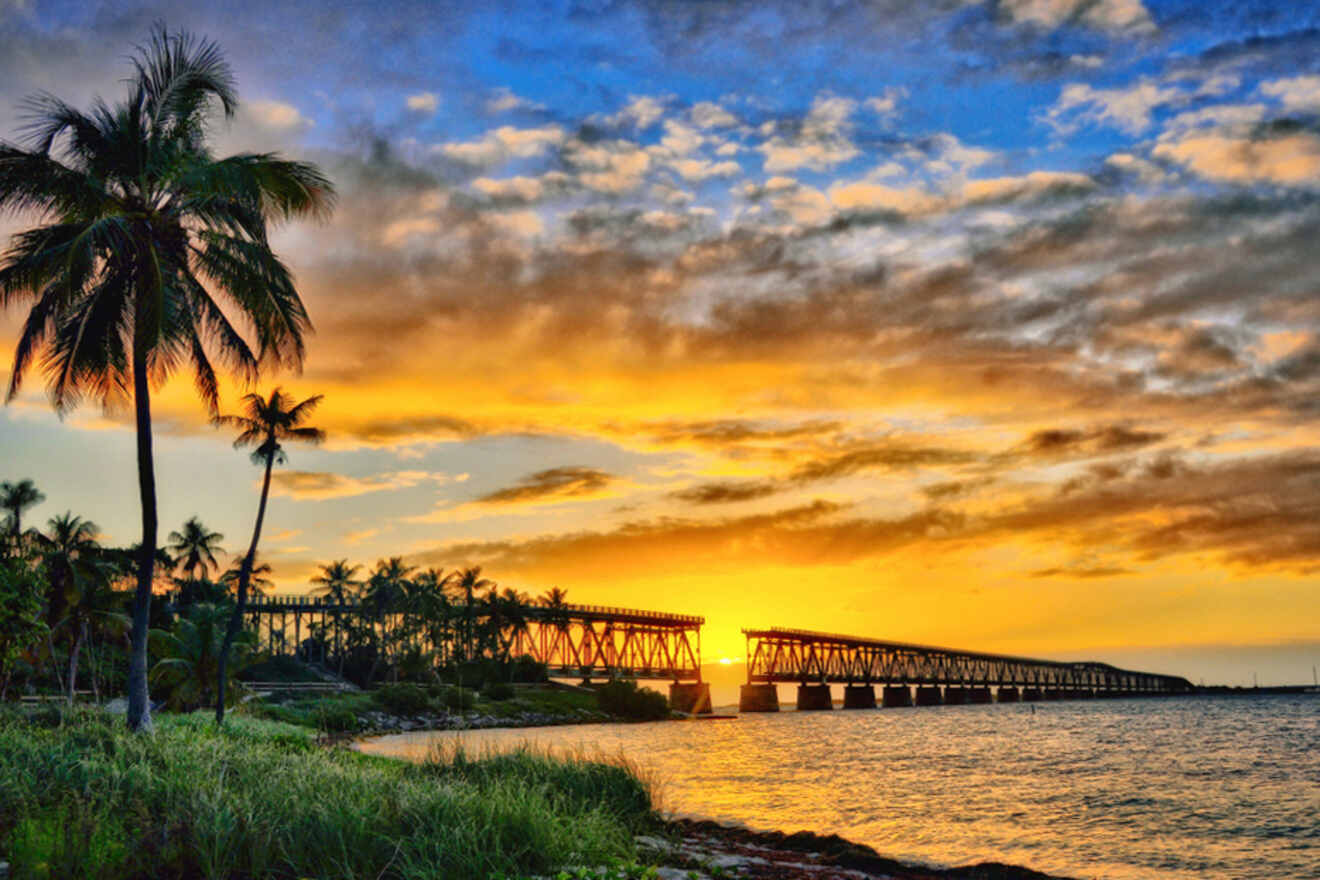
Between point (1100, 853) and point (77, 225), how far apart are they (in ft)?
95.2

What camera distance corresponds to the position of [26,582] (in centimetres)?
3966

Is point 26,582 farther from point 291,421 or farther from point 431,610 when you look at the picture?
point 431,610

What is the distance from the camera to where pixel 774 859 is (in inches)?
741

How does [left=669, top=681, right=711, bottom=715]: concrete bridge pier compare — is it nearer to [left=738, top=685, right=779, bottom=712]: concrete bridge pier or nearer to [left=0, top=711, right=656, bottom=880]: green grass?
[left=738, top=685, right=779, bottom=712]: concrete bridge pier

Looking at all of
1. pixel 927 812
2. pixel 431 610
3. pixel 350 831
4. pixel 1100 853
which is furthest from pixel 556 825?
pixel 431 610

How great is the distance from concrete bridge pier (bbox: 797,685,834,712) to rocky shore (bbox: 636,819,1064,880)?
173299 millimetres

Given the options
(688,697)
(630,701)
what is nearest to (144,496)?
(630,701)

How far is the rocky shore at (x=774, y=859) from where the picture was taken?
15359mm

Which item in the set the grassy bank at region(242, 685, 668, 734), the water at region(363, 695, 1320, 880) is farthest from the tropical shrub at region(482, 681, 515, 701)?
the water at region(363, 695, 1320, 880)

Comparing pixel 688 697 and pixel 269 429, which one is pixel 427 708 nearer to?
pixel 269 429

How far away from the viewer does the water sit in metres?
23.4

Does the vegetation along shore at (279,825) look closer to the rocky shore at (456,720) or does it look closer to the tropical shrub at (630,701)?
the rocky shore at (456,720)

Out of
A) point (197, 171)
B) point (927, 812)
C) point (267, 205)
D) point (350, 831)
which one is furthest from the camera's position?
point (927, 812)

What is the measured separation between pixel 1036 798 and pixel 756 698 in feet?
481
